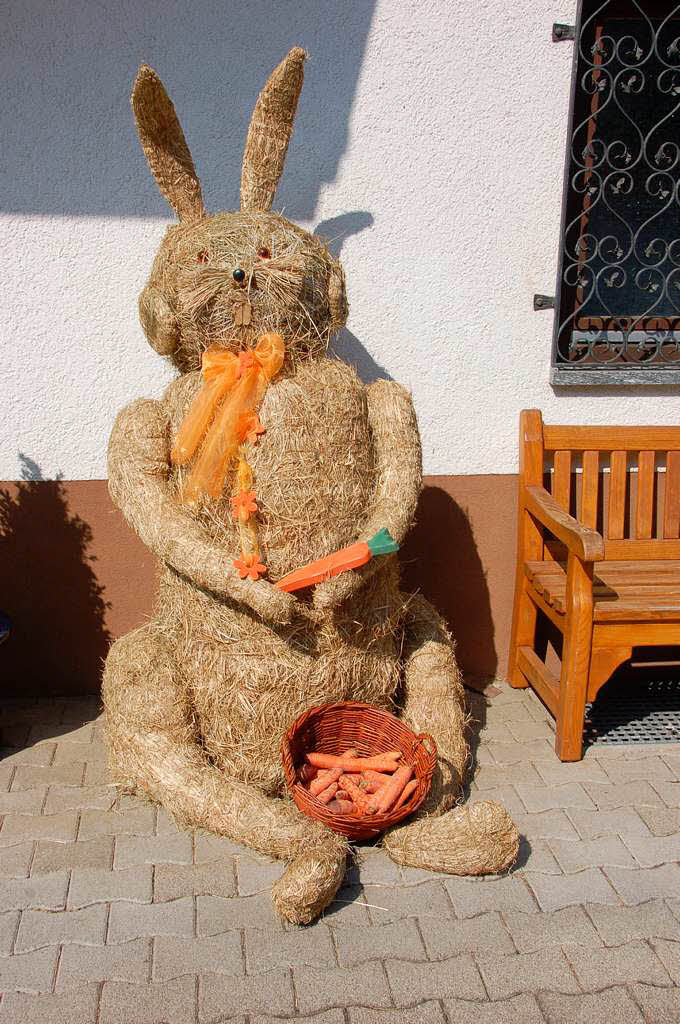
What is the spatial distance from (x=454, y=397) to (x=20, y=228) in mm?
1972

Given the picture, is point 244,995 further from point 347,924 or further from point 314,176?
point 314,176

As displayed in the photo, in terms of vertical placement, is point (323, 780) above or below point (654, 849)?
above

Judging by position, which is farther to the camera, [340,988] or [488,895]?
[488,895]

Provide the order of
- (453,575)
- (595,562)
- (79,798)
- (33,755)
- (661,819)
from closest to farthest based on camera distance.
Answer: (661,819)
(79,798)
(33,755)
(595,562)
(453,575)

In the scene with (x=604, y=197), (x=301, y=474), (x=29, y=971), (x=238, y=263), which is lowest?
(x=29, y=971)

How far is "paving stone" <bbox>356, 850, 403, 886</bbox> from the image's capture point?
2632 millimetres

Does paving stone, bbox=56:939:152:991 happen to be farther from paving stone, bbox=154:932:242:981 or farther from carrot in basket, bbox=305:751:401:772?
carrot in basket, bbox=305:751:401:772

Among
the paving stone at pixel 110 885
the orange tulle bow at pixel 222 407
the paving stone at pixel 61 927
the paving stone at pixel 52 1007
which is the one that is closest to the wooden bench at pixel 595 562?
the orange tulle bow at pixel 222 407

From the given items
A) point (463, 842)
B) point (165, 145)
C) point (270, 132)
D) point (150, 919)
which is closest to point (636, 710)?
point (463, 842)

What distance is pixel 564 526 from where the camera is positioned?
322cm

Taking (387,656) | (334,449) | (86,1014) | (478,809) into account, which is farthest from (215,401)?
(86,1014)

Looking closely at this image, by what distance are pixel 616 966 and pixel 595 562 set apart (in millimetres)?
1576

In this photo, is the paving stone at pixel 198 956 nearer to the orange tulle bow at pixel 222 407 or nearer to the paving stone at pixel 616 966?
the paving stone at pixel 616 966

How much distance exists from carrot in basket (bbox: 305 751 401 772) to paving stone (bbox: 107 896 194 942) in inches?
23.0
